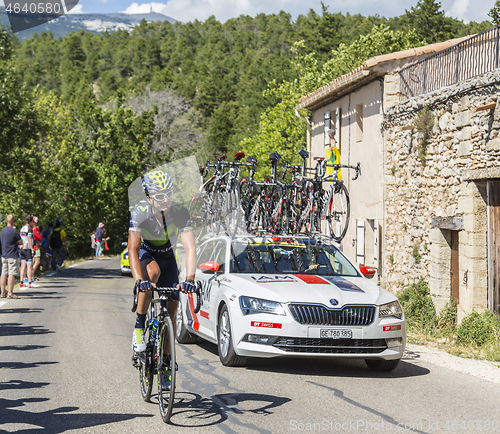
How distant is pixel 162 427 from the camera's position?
5312mm

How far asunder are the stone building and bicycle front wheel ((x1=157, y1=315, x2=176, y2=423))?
7.97 m

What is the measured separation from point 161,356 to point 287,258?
11.9 feet

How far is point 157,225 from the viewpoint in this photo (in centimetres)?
595

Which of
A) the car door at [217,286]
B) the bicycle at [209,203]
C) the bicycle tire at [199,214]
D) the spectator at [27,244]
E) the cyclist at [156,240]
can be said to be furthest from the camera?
the spectator at [27,244]

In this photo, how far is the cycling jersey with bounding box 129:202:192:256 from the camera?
5836mm

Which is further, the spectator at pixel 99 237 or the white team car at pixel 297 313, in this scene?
the spectator at pixel 99 237

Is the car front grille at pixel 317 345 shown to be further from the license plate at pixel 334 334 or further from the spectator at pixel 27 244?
the spectator at pixel 27 244

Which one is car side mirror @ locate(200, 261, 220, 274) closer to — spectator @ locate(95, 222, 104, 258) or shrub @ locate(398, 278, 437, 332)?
shrub @ locate(398, 278, 437, 332)

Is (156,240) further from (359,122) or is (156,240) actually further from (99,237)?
(99,237)

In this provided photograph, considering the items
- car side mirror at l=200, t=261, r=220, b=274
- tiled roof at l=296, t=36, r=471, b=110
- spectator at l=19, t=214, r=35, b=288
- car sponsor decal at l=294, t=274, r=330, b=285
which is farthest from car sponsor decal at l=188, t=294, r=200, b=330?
tiled roof at l=296, t=36, r=471, b=110

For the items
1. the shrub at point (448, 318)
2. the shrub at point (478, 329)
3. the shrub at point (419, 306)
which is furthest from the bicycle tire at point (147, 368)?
the shrub at point (448, 318)

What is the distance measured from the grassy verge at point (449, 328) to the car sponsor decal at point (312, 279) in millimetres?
2920

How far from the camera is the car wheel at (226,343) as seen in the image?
310 inches

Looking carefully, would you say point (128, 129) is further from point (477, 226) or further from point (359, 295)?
point (359, 295)
